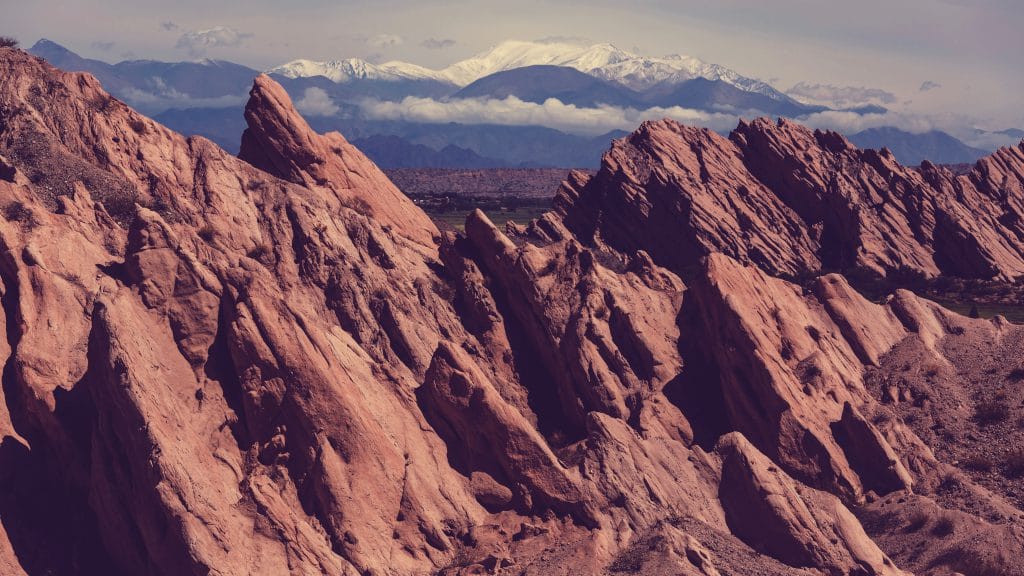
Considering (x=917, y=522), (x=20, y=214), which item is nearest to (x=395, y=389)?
(x=20, y=214)

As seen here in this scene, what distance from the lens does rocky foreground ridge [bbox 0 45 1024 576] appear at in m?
39.1

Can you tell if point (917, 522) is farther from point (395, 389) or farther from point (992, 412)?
point (395, 389)

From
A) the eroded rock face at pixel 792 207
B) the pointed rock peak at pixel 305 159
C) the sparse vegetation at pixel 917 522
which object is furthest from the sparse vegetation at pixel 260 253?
the eroded rock face at pixel 792 207

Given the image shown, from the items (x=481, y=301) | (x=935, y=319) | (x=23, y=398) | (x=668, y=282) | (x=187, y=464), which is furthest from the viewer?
(x=668, y=282)

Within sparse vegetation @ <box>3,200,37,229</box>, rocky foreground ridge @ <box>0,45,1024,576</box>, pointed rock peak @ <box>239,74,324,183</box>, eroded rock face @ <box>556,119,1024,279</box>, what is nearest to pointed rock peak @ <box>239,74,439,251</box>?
pointed rock peak @ <box>239,74,324,183</box>

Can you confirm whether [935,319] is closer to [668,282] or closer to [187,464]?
[668,282]

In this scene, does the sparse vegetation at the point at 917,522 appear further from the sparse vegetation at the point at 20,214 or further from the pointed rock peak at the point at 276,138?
the pointed rock peak at the point at 276,138

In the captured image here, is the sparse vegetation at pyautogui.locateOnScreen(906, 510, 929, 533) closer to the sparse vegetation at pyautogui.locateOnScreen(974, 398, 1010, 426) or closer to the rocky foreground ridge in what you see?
the rocky foreground ridge

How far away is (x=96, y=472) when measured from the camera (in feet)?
129

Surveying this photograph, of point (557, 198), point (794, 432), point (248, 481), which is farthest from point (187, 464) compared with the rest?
point (557, 198)

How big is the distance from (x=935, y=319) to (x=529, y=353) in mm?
24371

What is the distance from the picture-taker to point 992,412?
176 feet

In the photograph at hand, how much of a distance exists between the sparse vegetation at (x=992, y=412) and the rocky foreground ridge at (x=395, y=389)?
0.57 meters

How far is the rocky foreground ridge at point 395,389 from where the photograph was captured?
3906cm
